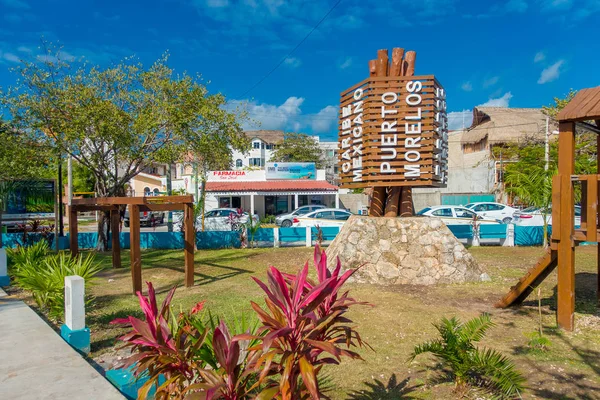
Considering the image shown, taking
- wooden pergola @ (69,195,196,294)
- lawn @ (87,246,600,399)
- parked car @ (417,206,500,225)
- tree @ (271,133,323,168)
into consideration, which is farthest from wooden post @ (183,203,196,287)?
tree @ (271,133,323,168)

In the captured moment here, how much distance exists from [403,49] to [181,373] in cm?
918

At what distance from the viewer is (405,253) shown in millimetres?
10133

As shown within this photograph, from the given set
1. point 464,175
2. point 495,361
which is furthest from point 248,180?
point 495,361

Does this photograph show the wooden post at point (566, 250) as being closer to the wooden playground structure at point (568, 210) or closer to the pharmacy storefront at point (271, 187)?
the wooden playground structure at point (568, 210)

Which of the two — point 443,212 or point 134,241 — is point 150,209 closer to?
point 134,241

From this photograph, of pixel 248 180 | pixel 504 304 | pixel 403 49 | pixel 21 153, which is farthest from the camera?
pixel 248 180

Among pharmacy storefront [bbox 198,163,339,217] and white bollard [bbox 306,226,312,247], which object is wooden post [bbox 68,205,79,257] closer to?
white bollard [bbox 306,226,312,247]

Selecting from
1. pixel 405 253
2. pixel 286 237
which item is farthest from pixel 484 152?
pixel 405 253

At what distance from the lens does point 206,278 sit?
1082cm

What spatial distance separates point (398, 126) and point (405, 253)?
2794mm

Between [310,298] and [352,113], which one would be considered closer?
[310,298]

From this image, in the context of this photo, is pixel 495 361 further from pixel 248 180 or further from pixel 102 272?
pixel 248 180

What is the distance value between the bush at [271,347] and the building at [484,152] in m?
33.1

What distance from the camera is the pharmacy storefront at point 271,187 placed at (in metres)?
33.6
